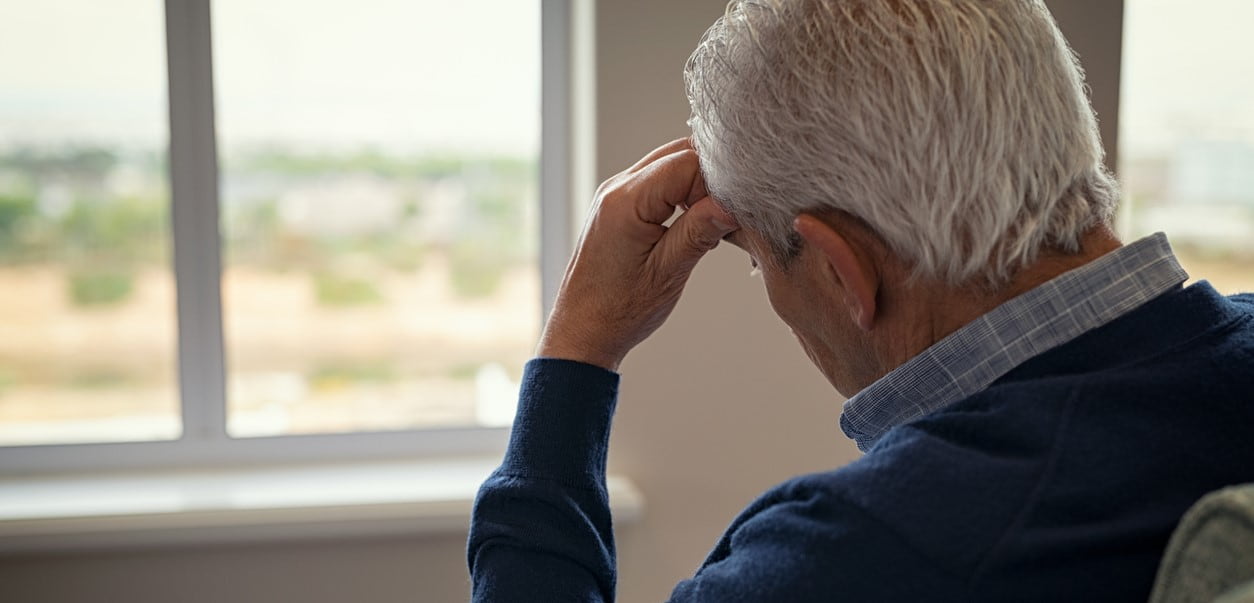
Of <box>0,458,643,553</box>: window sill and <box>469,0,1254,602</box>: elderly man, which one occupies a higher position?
<box>469,0,1254,602</box>: elderly man

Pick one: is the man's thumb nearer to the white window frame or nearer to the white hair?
the white hair

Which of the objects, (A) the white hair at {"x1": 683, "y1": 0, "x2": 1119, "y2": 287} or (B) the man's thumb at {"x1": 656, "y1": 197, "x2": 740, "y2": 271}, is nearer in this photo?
(A) the white hair at {"x1": 683, "y1": 0, "x2": 1119, "y2": 287}

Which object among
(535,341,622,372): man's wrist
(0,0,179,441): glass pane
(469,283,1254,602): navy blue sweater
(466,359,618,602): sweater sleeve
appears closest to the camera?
(469,283,1254,602): navy blue sweater

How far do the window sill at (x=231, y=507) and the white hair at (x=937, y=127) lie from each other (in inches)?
41.5

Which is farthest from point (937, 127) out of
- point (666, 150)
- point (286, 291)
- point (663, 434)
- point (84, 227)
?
point (84, 227)

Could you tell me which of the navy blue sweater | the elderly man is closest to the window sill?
the elderly man

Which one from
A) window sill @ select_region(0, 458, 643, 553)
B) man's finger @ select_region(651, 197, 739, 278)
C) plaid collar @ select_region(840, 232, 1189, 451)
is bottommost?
window sill @ select_region(0, 458, 643, 553)

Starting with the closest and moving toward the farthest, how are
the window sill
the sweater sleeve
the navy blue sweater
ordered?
1. the navy blue sweater
2. the sweater sleeve
3. the window sill

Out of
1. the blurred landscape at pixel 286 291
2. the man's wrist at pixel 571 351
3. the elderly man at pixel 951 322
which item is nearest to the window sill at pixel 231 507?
the blurred landscape at pixel 286 291

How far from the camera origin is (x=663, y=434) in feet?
6.36

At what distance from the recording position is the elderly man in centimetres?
69

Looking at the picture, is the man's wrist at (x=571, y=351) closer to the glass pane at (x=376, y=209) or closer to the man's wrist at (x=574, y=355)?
the man's wrist at (x=574, y=355)

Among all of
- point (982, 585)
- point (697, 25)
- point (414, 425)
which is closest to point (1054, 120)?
point (982, 585)

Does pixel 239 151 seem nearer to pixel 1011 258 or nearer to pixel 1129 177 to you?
pixel 1011 258
